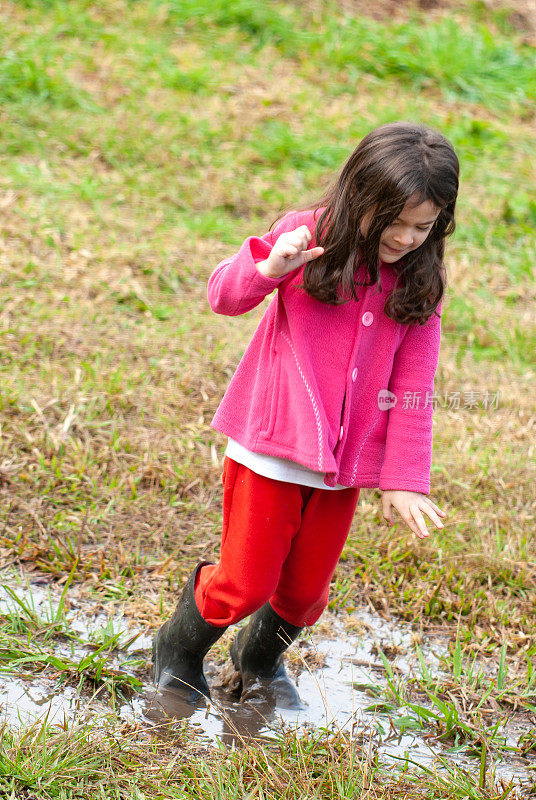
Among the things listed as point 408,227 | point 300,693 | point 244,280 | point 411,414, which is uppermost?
point 408,227

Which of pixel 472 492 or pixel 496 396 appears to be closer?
pixel 472 492

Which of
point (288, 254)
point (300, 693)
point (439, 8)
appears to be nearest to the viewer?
point (288, 254)

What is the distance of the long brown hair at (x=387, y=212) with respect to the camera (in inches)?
74.4

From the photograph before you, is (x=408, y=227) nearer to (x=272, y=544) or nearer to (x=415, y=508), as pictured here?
(x=415, y=508)

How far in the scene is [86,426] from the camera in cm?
359

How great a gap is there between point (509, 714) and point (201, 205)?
3.89 m

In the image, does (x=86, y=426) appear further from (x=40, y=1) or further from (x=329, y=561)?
(x=40, y=1)

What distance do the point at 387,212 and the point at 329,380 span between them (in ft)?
1.32

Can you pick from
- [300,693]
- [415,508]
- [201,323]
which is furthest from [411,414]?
[201,323]

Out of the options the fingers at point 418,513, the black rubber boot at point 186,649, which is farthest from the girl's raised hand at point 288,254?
the black rubber boot at point 186,649

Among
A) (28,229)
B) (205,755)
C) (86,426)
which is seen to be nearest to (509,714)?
(205,755)

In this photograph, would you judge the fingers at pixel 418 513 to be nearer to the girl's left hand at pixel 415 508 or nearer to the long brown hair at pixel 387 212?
the girl's left hand at pixel 415 508

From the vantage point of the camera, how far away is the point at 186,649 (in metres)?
2.35

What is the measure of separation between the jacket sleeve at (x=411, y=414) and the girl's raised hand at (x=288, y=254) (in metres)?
0.37
